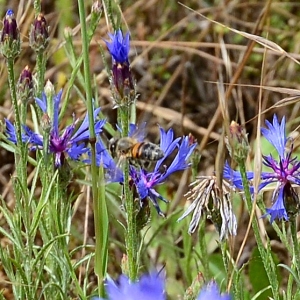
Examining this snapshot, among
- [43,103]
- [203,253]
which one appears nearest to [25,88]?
[43,103]

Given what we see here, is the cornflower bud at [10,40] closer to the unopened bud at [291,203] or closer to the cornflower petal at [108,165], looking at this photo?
the cornflower petal at [108,165]

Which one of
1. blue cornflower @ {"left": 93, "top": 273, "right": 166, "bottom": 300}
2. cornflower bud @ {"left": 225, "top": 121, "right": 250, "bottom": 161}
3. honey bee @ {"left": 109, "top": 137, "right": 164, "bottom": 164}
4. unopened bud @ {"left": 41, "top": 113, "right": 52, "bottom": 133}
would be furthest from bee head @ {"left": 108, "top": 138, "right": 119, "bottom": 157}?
blue cornflower @ {"left": 93, "top": 273, "right": 166, "bottom": 300}

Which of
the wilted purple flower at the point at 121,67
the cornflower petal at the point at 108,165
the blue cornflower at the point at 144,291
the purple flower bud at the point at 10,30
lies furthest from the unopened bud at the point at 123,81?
the blue cornflower at the point at 144,291

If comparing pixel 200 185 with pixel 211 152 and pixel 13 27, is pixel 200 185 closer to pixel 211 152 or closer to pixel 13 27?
pixel 13 27

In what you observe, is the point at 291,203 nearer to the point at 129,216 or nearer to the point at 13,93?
the point at 129,216

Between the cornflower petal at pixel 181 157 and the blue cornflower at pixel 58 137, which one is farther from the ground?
the blue cornflower at pixel 58 137

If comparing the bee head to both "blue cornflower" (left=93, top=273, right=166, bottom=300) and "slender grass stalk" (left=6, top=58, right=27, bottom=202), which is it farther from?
"blue cornflower" (left=93, top=273, right=166, bottom=300)

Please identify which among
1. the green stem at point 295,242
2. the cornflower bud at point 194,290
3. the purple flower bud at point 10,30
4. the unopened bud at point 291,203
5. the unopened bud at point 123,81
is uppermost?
the purple flower bud at point 10,30

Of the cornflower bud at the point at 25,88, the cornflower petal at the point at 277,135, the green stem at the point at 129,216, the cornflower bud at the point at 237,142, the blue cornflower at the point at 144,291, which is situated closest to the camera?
the blue cornflower at the point at 144,291
